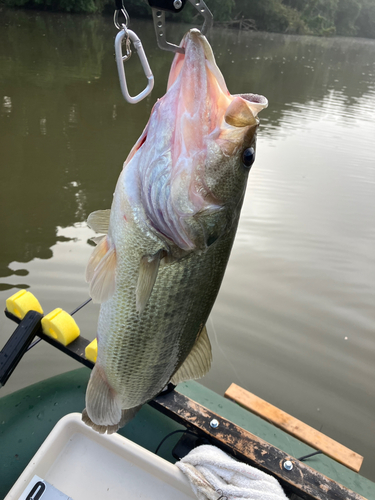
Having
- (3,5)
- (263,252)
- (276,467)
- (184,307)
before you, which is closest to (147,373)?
(184,307)

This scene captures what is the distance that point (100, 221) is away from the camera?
1.25 m

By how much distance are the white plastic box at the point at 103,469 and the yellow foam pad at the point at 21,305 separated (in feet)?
2.29

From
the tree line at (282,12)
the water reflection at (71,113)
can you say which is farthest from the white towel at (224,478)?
the tree line at (282,12)

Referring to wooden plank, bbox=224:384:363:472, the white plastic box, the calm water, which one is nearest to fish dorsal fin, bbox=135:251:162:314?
the white plastic box

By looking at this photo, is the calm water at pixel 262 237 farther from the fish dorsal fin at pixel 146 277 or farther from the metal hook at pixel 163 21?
the metal hook at pixel 163 21

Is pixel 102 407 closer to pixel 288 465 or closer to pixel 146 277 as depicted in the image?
pixel 146 277

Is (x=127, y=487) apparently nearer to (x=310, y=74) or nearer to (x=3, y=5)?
(x=310, y=74)

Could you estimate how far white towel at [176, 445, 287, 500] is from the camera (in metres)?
1.55

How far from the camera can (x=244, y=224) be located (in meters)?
5.50

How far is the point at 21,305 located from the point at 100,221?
116 centimetres

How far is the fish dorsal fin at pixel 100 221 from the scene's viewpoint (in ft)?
4.08

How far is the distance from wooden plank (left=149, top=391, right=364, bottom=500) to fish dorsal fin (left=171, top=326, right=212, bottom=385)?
0.62 m

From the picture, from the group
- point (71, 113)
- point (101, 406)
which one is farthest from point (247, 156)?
point (71, 113)

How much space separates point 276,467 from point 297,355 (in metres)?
2.00
